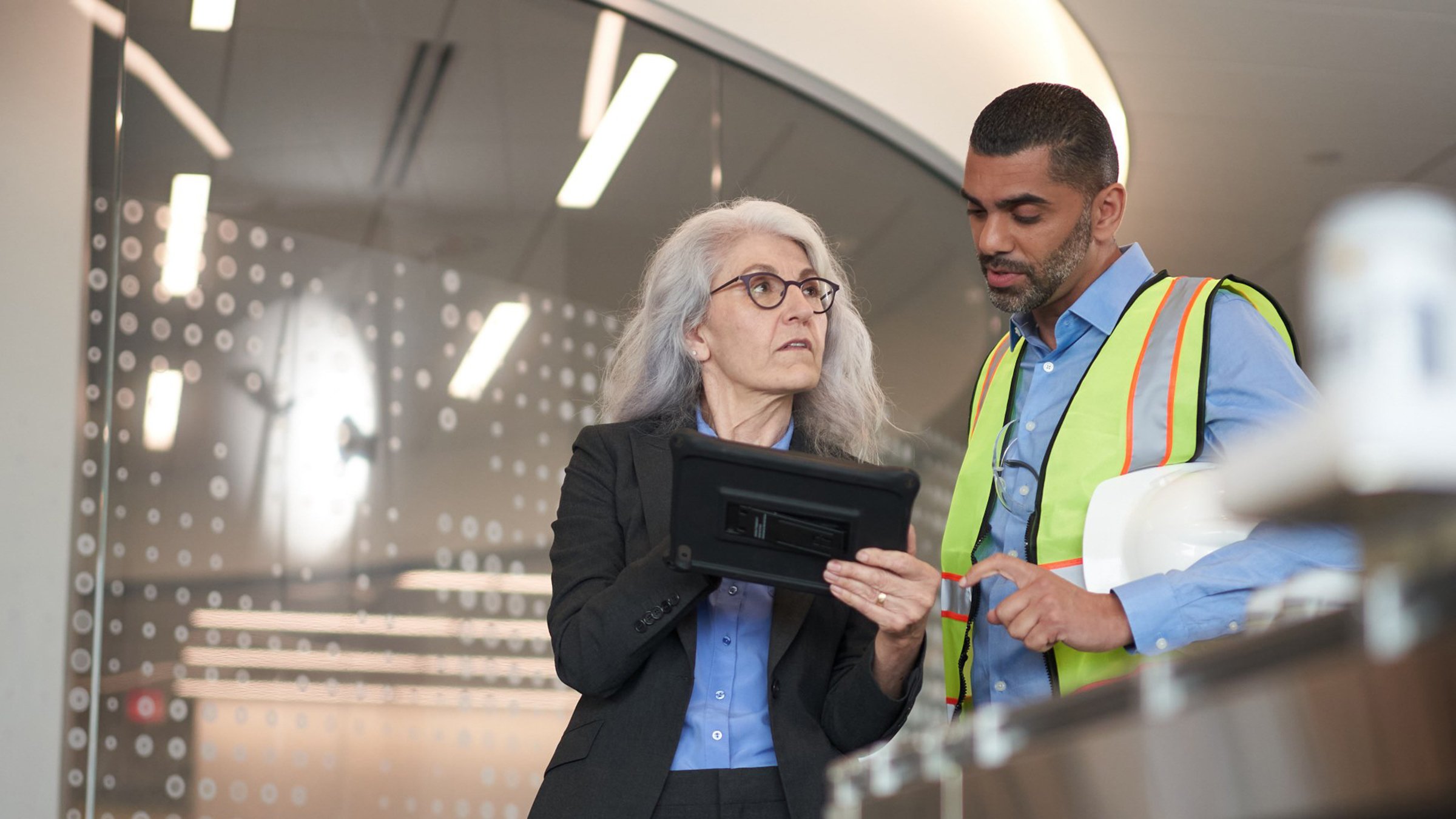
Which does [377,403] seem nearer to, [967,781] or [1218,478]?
[967,781]

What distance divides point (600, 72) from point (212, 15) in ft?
4.31

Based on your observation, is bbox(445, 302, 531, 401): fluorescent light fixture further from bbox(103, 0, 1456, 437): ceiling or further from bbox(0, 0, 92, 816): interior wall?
bbox(0, 0, 92, 816): interior wall

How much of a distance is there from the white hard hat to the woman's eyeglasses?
731mm

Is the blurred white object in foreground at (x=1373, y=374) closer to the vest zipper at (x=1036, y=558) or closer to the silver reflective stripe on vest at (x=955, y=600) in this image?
the vest zipper at (x=1036, y=558)

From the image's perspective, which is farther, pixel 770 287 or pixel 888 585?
pixel 770 287

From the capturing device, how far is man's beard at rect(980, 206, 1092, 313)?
2.24 m

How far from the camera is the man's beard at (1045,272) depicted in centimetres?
224

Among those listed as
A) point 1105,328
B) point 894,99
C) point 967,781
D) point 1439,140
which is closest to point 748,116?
point 894,99

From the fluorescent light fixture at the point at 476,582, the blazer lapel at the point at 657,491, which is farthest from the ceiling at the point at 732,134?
the blazer lapel at the point at 657,491

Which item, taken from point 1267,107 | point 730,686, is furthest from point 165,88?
point 1267,107

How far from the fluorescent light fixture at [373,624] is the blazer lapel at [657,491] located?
1.89m

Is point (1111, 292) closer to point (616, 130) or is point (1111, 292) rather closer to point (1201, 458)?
point (1201, 458)

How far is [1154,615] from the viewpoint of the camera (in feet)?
6.01

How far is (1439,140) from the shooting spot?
261 inches
